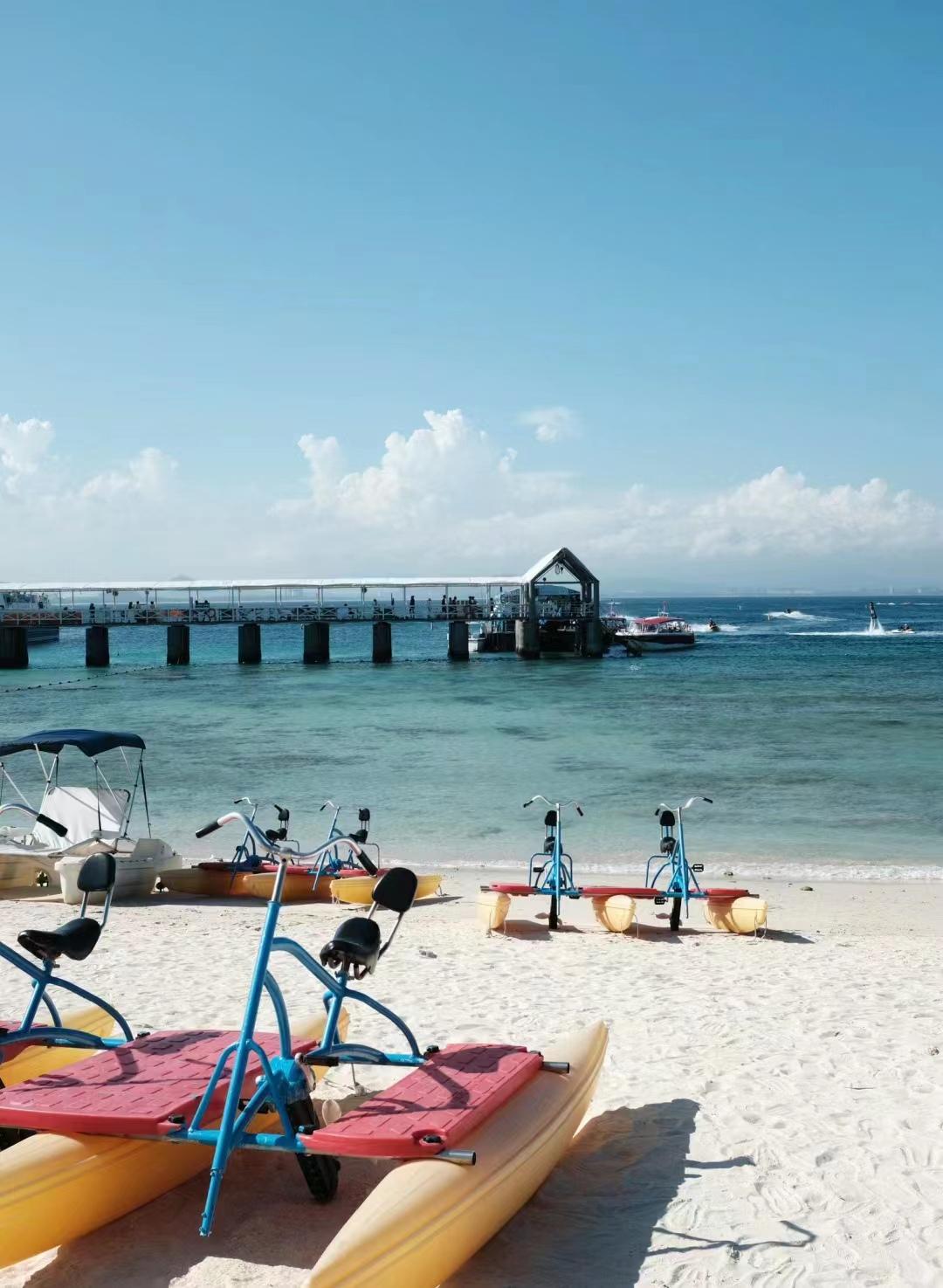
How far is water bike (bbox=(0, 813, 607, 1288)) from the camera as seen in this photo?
413 centimetres

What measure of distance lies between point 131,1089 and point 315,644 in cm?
5954

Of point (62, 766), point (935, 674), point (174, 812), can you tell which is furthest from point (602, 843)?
point (935, 674)

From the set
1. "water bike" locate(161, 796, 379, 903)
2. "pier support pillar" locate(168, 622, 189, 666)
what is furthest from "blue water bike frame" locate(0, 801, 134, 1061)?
"pier support pillar" locate(168, 622, 189, 666)

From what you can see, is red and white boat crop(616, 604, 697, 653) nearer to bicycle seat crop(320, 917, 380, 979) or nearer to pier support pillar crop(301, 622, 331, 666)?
Answer: pier support pillar crop(301, 622, 331, 666)

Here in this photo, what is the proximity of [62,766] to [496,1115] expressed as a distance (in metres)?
27.3

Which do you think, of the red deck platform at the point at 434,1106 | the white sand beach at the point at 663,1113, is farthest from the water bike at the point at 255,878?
the red deck platform at the point at 434,1106

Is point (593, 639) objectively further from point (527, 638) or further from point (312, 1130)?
point (312, 1130)

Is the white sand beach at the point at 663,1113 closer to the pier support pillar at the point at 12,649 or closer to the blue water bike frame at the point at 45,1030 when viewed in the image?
the blue water bike frame at the point at 45,1030

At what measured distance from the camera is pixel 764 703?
142ft

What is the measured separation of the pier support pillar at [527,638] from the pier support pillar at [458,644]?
357 cm

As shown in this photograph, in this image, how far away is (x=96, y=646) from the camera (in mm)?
62125

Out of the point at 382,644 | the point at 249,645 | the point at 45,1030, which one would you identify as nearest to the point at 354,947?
the point at 45,1030

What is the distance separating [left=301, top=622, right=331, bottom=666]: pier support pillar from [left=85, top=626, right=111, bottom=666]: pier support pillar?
1104 cm

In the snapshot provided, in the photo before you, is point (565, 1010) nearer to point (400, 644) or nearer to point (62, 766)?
point (62, 766)
